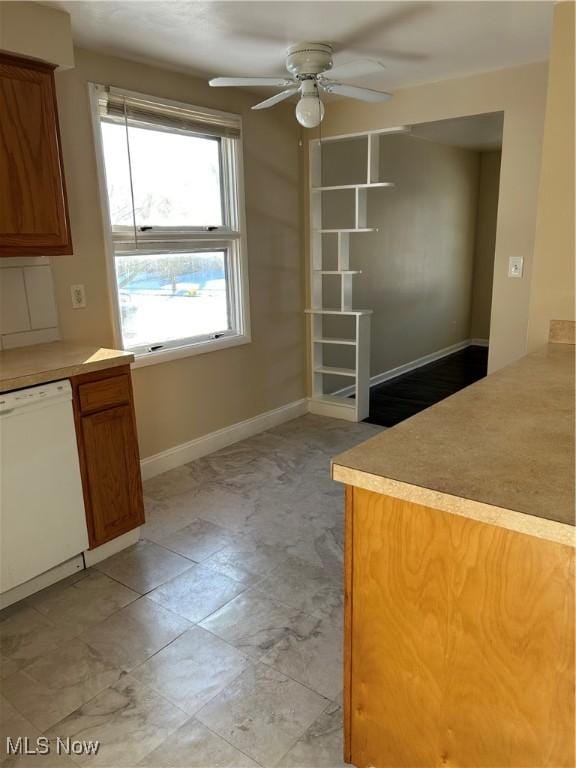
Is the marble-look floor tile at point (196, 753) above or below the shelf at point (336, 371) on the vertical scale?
below

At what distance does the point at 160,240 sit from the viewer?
10.5 ft

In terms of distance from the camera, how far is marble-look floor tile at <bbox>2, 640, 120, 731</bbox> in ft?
5.56

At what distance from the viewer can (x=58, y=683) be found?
1797 mm

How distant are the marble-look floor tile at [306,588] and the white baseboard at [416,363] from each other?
8.79ft

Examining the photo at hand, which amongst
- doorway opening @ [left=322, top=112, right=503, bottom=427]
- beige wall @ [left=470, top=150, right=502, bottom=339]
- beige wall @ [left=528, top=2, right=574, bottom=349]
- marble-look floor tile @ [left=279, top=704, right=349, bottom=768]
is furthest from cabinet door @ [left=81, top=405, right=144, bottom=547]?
beige wall @ [left=470, top=150, right=502, bottom=339]

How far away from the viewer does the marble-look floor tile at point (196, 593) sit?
2156 millimetres

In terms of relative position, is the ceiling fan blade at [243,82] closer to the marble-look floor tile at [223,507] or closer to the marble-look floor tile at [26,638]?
the marble-look floor tile at [223,507]

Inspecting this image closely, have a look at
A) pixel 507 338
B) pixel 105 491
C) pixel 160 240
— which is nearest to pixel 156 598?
pixel 105 491

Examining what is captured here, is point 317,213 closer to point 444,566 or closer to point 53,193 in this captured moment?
point 53,193

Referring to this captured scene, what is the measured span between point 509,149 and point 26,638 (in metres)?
3.48

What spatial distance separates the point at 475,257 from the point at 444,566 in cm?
671

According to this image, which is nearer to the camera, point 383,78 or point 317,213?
point 383,78

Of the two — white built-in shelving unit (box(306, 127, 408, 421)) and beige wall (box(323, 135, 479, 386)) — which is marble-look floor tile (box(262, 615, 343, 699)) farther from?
beige wall (box(323, 135, 479, 386))

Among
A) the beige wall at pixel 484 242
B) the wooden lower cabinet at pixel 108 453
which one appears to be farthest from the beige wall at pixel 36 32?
the beige wall at pixel 484 242
